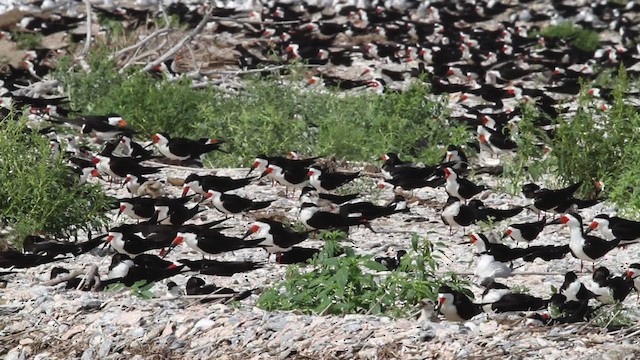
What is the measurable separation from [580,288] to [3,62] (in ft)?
45.0

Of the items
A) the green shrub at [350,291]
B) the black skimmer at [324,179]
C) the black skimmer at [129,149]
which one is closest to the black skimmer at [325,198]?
the black skimmer at [324,179]

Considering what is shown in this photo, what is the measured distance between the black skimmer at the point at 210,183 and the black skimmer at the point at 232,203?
0.20 metres

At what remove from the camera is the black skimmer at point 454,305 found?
22.9ft

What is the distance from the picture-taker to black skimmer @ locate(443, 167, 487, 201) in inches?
424

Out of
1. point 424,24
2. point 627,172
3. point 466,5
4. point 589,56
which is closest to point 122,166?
point 627,172

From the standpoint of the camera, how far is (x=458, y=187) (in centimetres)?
1078

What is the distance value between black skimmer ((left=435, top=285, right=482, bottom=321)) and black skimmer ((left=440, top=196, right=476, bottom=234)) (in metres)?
2.79

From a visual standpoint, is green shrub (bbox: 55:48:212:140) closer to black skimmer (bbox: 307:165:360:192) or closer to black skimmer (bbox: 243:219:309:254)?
black skimmer (bbox: 307:165:360:192)

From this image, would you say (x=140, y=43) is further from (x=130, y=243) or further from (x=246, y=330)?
(x=246, y=330)

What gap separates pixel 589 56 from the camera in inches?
820

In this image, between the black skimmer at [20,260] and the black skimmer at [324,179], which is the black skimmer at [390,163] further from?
the black skimmer at [20,260]

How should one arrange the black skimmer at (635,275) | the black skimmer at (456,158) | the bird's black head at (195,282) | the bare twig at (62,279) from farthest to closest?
1. the black skimmer at (456,158)
2. the bare twig at (62,279)
3. the black skimmer at (635,275)
4. the bird's black head at (195,282)

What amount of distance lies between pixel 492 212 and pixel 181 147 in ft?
10.5

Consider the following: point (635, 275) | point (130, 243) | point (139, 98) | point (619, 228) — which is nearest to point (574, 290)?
point (635, 275)
